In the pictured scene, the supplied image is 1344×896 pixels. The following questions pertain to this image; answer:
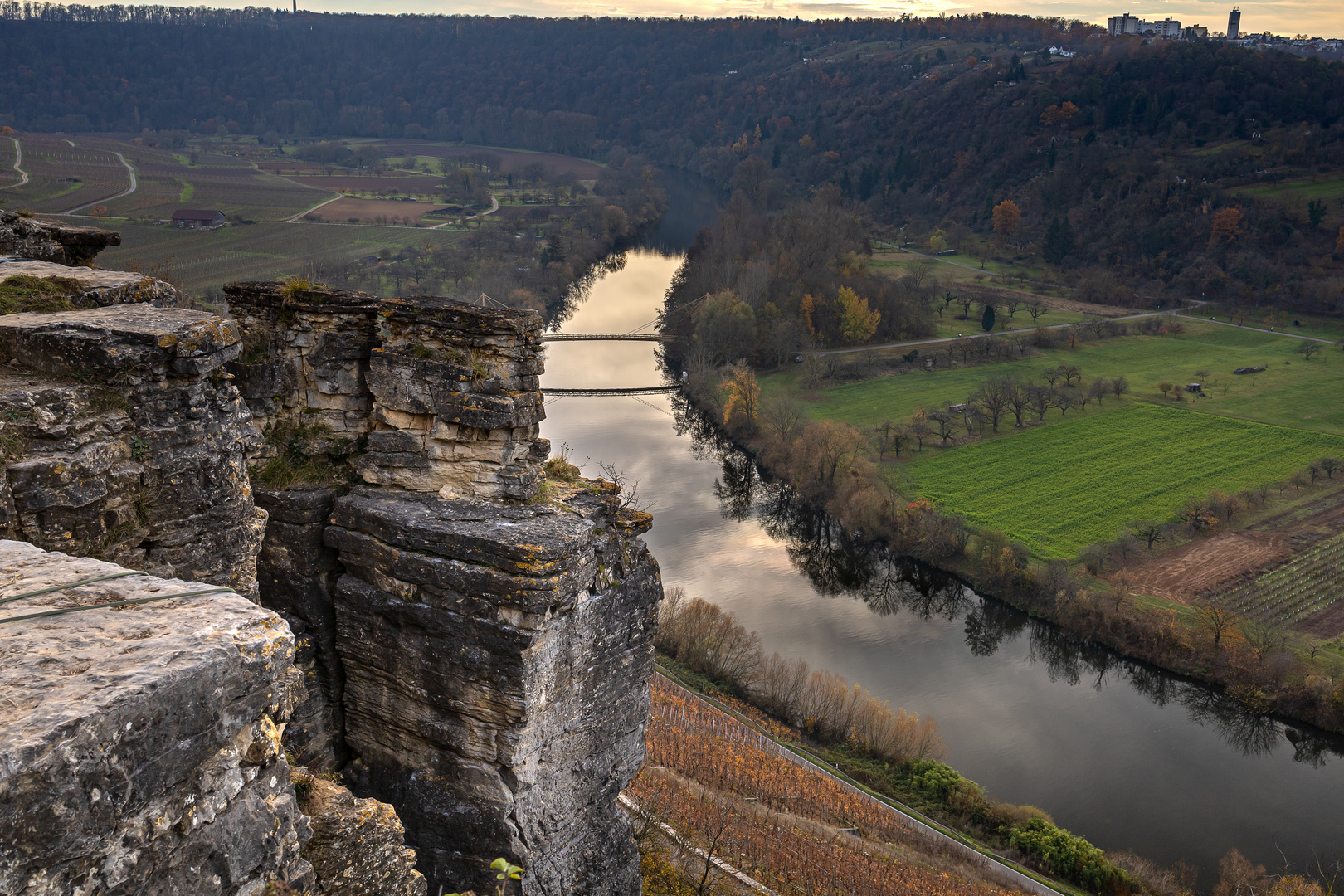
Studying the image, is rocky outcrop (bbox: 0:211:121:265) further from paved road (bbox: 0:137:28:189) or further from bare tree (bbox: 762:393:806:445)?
paved road (bbox: 0:137:28:189)

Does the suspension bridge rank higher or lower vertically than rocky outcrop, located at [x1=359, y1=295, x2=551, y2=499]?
lower

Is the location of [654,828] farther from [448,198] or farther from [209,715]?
[448,198]

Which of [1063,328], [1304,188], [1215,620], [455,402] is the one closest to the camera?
[455,402]

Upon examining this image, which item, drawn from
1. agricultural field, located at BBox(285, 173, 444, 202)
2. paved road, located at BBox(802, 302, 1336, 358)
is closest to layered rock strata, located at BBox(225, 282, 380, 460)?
paved road, located at BBox(802, 302, 1336, 358)

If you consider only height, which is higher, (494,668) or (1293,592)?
(494,668)

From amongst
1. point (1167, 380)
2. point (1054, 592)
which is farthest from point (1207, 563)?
point (1167, 380)

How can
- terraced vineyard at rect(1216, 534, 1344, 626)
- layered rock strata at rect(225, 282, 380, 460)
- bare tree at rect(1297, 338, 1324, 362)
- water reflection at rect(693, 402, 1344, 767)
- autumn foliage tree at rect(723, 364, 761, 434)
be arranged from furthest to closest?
bare tree at rect(1297, 338, 1324, 362) → autumn foliage tree at rect(723, 364, 761, 434) → terraced vineyard at rect(1216, 534, 1344, 626) → water reflection at rect(693, 402, 1344, 767) → layered rock strata at rect(225, 282, 380, 460)

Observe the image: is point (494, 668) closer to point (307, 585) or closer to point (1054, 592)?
point (307, 585)

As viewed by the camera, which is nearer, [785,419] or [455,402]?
[455,402]
